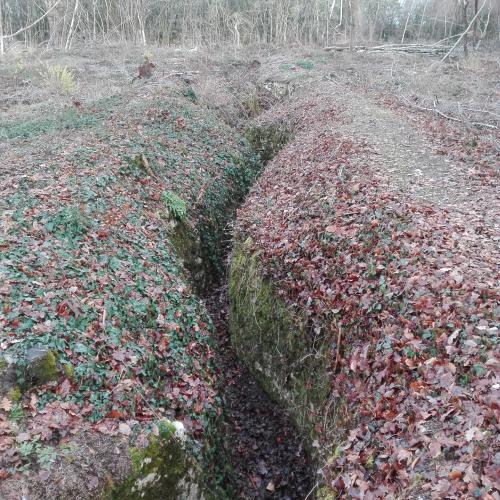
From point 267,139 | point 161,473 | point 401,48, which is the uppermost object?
point 401,48

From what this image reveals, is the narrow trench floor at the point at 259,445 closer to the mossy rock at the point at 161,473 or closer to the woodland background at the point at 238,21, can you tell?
the mossy rock at the point at 161,473

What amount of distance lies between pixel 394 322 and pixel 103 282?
3710mm

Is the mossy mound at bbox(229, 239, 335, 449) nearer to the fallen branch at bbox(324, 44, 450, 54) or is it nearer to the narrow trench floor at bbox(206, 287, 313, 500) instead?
the narrow trench floor at bbox(206, 287, 313, 500)

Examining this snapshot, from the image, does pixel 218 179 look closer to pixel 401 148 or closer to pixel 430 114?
pixel 401 148

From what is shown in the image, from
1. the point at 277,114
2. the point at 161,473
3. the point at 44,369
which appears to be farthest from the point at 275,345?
the point at 277,114

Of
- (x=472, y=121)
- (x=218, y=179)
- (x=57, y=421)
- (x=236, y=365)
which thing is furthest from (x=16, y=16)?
(x=57, y=421)

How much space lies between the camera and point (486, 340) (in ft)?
13.8

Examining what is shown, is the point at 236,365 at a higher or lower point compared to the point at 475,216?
lower

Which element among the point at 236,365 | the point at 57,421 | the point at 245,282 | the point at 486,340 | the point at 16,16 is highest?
the point at 16,16

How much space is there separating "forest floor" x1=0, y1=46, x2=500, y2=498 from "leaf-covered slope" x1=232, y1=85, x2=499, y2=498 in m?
0.51

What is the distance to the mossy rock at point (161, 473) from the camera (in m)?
4.23

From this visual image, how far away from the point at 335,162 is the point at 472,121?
266 inches

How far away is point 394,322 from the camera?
5.00m

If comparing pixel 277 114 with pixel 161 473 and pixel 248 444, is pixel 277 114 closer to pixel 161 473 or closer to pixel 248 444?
pixel 248 444
